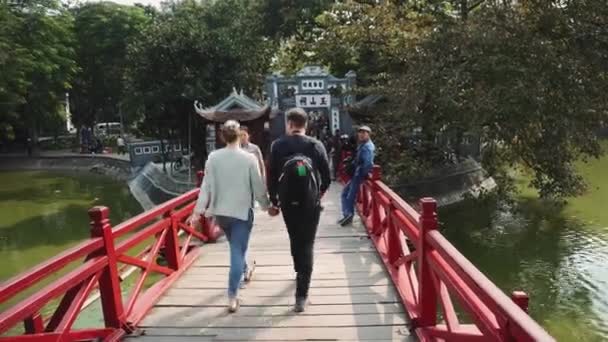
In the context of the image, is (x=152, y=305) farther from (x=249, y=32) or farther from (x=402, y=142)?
(x=249, y=32)

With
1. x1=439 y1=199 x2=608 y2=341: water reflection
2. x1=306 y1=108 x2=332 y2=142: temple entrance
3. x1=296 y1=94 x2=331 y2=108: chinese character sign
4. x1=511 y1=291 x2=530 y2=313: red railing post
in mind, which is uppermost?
x1=296 y1=94 x2=331 y2=108: chinese character sign

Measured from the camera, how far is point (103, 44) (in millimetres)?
35188

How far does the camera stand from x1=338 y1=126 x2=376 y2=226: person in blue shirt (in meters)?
7.56

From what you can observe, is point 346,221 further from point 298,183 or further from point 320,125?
point 320,125

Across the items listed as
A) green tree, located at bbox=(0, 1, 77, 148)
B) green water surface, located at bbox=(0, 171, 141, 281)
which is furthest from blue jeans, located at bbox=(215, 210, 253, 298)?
green tree, located at bbox=(0, 1, 77, 148)

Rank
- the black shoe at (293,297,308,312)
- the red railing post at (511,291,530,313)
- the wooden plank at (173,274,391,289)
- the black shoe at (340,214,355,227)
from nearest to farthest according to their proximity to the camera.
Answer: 1. the red railing post at (511,291,530,313)
2. the black shoe at (293,297,308,312)
3. the wooden plank at (173,274,391,289)
4. the black shoe at (340,214,355,227)

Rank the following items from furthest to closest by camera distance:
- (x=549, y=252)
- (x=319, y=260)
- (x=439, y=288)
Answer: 1. (x=549, y=252)
2. (x=319, y=260)
3. (x=439, y=288)

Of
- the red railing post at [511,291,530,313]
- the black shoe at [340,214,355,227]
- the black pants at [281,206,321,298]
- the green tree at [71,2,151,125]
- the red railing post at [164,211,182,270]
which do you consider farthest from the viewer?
the green tree at [71,2,151,125]

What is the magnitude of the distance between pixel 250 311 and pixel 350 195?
379 centimetres

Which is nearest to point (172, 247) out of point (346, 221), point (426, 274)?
point (426, 274)

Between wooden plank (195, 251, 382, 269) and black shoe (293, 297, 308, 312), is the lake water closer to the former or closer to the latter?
wooden plank (195, 251, 382, 269)

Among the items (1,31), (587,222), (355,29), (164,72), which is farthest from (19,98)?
(587,222)

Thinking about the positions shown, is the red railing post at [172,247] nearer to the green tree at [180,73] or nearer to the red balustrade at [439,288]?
the red balustrade at [439,288]

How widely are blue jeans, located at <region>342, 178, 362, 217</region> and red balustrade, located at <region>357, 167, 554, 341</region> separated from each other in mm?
1034
